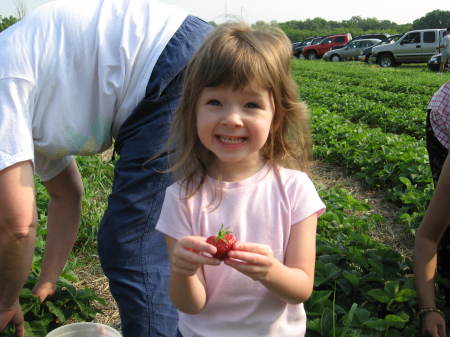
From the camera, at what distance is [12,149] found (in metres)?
1.66

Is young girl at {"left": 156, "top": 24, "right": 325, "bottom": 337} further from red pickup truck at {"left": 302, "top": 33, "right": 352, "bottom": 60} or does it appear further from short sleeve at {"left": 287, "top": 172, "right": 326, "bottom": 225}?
red pickup truck at {"left": 302, "top": 33, "right": 352, "bottom": 60}

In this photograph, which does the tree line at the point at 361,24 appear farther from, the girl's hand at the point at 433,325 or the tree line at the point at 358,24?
the girl's hand at the point at 433,325

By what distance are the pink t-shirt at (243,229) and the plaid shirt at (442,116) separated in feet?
4.28

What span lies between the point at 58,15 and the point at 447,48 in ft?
50.6

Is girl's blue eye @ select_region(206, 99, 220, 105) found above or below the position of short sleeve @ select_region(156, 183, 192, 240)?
above

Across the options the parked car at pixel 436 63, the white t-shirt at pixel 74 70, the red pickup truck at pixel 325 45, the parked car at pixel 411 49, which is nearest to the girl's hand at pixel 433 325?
the white t-shirt at pixel 74 70

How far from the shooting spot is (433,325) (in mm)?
2164

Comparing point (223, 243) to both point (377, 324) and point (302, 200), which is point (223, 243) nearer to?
point (302, 200)

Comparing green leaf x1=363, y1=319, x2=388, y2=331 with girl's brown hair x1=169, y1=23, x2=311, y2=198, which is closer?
girl's brown hair x1=169, y1=23, x2=311, y2=198

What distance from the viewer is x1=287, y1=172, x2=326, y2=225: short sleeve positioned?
1.49 metres

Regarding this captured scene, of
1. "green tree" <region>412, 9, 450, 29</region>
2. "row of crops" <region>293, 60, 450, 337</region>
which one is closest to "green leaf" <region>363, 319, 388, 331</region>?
"row of crops" <region>293, 60, 450, 337</region>

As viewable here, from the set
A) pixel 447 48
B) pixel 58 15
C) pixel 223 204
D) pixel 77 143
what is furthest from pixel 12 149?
pixel 447 48

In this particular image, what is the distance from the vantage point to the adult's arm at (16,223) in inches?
66.6

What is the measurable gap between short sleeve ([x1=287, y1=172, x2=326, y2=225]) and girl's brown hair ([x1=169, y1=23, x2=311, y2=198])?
12 cm
